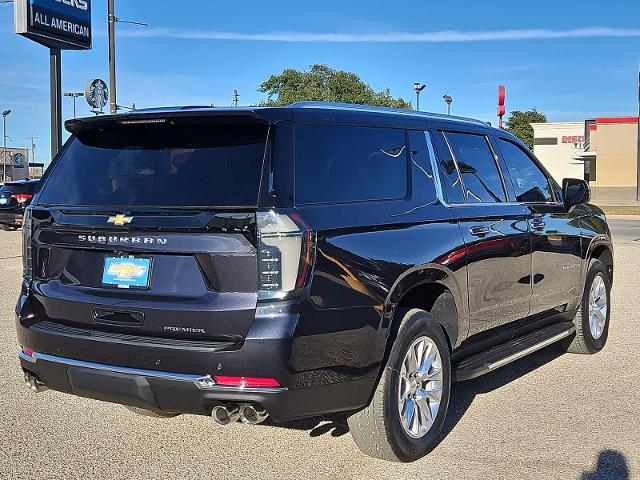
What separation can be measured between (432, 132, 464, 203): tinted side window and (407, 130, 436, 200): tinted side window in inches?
5.0

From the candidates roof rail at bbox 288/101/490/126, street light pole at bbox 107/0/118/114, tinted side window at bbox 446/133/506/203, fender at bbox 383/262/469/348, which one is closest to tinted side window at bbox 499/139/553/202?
tinted side window at bbox 446/133/506/203

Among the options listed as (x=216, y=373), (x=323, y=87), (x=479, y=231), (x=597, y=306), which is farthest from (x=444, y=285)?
(x=323, y=87)

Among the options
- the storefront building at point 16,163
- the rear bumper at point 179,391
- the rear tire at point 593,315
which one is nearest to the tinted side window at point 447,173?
the rear bumper at point 179,391

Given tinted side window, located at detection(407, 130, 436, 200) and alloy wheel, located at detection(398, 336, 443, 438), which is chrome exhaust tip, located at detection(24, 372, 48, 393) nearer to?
alloy wheel, located at detection(398, 336, 443, 438)

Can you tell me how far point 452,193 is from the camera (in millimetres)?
4656

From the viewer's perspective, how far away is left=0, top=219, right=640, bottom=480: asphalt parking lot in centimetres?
395

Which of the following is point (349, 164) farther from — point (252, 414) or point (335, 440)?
point (335, 440)

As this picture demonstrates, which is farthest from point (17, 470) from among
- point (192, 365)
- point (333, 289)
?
point (333, 289)

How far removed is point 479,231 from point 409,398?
4.05ft

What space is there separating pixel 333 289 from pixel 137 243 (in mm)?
972

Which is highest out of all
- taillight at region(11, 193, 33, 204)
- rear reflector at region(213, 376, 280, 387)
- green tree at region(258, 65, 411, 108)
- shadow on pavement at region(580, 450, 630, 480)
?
green tree at region(258, 65, 411, 108)

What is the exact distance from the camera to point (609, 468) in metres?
3.98

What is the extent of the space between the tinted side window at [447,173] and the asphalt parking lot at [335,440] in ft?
4.75

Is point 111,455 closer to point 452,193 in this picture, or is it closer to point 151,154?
point 151,154
